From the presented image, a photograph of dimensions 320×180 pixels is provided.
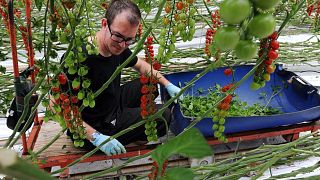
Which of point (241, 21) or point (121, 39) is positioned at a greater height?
point (121, 39)

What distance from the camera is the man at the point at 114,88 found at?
1.18 m

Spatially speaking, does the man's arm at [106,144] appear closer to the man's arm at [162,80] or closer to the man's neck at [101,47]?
the man's neck at [101,47]

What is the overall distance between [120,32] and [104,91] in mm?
292

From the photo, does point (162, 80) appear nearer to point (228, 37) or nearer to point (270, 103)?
point (270, 103)

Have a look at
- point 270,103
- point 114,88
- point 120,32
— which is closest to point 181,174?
point 120,32

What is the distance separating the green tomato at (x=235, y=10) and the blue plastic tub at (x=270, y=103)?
1.06 metres

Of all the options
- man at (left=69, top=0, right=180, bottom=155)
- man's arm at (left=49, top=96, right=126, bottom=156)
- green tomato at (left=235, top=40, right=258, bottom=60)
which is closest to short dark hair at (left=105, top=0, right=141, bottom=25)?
man at (left=69, top=0, right=180, bottom=155)

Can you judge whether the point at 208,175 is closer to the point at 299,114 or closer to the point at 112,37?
the point at 112,37

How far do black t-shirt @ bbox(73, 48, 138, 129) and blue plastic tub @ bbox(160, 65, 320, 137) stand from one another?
0.77 ft

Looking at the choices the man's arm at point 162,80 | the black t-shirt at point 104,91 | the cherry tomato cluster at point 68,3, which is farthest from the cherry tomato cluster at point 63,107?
the man's arm at point 162,80

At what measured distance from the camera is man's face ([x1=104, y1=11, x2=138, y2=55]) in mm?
1155

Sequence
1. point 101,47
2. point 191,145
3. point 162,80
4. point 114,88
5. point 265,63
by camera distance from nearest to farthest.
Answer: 1. point 191,145
2. point 265,63
3. point 101,47
4. point 114,88
5. point 162,80

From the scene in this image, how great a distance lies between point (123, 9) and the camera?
1168 millimetres

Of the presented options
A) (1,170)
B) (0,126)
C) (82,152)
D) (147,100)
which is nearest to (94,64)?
(82,152)
